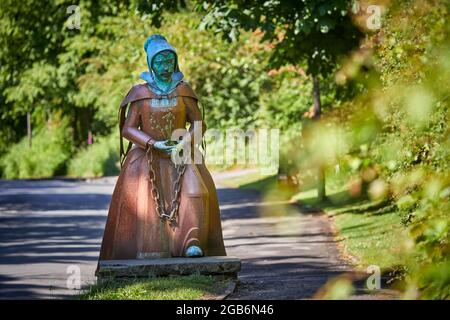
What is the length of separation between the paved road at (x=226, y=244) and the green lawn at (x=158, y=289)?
0.33m

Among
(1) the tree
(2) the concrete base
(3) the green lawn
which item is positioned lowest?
(3) the green lawn

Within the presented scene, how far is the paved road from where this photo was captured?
38.5ft

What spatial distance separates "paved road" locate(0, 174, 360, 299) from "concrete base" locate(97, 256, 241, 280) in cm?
31

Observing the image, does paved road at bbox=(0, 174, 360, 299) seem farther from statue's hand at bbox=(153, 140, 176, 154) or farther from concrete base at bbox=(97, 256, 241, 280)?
statue's hand at bbox=(153, 140, 176, 154)

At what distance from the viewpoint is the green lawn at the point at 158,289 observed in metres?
9.59

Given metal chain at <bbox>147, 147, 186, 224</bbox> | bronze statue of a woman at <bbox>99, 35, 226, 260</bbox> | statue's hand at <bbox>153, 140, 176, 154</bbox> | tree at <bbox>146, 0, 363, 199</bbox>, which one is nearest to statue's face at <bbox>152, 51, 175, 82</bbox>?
bronze statue of a woman at <bbox>99, 35, 226, 260</bbox>

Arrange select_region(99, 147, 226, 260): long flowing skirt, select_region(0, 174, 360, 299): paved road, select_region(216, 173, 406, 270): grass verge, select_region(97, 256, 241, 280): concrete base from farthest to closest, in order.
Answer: select_region(216, 173, 406, 270): grass verge < select_region(0, 174, 360, 299): paved road < select_region(99, 147, 226, 260): long flowing skirt < select_region(97, 256, 241, 280): concrete base

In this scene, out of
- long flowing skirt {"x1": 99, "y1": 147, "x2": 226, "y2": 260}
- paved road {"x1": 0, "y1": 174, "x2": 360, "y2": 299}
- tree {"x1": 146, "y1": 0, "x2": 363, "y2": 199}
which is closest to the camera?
long flowing skirt {"x1": 99, "y1": 147, "x2": 226, "y2": 260}

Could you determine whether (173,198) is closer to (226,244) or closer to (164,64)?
(164,64)

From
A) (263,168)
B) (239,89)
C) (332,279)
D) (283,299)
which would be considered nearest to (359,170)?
(283,299)

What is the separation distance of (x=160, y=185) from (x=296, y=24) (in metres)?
7.86

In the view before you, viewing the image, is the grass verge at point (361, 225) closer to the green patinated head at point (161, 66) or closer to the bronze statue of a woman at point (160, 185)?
the bronze statue of a woman at point (160, 185)

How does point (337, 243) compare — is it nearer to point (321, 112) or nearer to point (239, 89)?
point (321, 112)

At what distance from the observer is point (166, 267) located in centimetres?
1071
